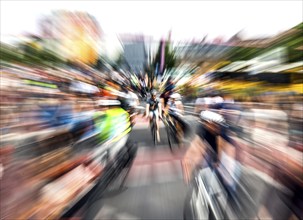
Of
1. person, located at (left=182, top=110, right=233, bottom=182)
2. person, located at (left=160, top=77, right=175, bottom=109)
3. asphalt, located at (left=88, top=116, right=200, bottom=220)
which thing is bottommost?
asphalt, located at (left=88, top=116, right=200, bottom=220)

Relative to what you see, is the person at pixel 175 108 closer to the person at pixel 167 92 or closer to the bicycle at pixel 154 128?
the person at pixel 167 92

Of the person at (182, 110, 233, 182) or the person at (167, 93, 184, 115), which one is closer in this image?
the person at (182, 110, 233, 182)

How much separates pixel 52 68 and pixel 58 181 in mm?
608

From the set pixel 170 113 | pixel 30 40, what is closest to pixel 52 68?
pixel 30 40

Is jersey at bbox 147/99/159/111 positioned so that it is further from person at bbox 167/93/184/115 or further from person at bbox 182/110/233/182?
person at bbox 182/110/233/182

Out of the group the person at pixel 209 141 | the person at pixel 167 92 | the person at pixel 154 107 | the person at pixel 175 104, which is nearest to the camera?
the person at pixel 209 141

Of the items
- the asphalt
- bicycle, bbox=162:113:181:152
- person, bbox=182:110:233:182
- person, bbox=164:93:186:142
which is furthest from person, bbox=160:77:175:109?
person, bbox=182:110:233:182

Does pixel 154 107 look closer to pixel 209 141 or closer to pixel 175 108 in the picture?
pixel 175 108

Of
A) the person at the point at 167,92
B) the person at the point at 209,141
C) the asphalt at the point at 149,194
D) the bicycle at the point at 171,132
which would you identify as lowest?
the asphalt at the point at 149,194

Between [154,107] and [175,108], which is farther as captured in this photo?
[154,107]

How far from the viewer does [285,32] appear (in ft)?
1.77

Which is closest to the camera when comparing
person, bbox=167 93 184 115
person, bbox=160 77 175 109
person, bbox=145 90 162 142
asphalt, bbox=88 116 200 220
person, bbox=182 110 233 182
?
person, bbox=182 110 233 182

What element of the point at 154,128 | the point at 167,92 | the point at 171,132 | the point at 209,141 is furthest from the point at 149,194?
the point at 167,92

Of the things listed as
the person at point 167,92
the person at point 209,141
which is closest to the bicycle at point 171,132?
the person at point 167,92
